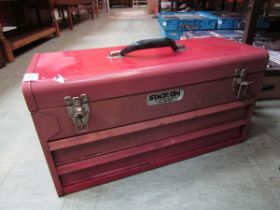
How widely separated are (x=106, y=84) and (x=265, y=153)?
2.03 feet

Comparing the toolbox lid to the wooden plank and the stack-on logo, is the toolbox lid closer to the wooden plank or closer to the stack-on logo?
the stack-on logo

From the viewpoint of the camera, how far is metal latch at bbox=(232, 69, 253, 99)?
574 millimetres

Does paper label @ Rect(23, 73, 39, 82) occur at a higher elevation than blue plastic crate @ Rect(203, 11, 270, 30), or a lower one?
higher

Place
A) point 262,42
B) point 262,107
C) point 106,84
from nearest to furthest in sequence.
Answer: point 106,84
point 262,107
point 262,42

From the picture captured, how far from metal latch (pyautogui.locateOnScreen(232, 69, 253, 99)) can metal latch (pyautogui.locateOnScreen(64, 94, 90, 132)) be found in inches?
16.5

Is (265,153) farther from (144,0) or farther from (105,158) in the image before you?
(144,0)

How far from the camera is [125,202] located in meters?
0.57

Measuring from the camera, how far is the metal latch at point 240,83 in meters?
0.57

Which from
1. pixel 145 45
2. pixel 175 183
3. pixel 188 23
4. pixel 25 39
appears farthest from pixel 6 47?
pixel 175 183

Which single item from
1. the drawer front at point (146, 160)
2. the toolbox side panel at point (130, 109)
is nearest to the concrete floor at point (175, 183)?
the drawer front at point (146, 160)

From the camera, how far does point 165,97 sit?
535 mm

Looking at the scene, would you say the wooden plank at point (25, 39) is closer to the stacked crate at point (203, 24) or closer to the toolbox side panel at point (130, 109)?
the stacked crate at point (203, 24)

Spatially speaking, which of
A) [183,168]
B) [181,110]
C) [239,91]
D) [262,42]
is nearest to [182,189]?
[183,168]

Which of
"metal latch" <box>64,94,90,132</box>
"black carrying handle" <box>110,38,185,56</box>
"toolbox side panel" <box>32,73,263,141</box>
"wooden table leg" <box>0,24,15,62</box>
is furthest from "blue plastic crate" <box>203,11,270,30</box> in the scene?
"wooden table leg" <box>0,24,15,62</box>
